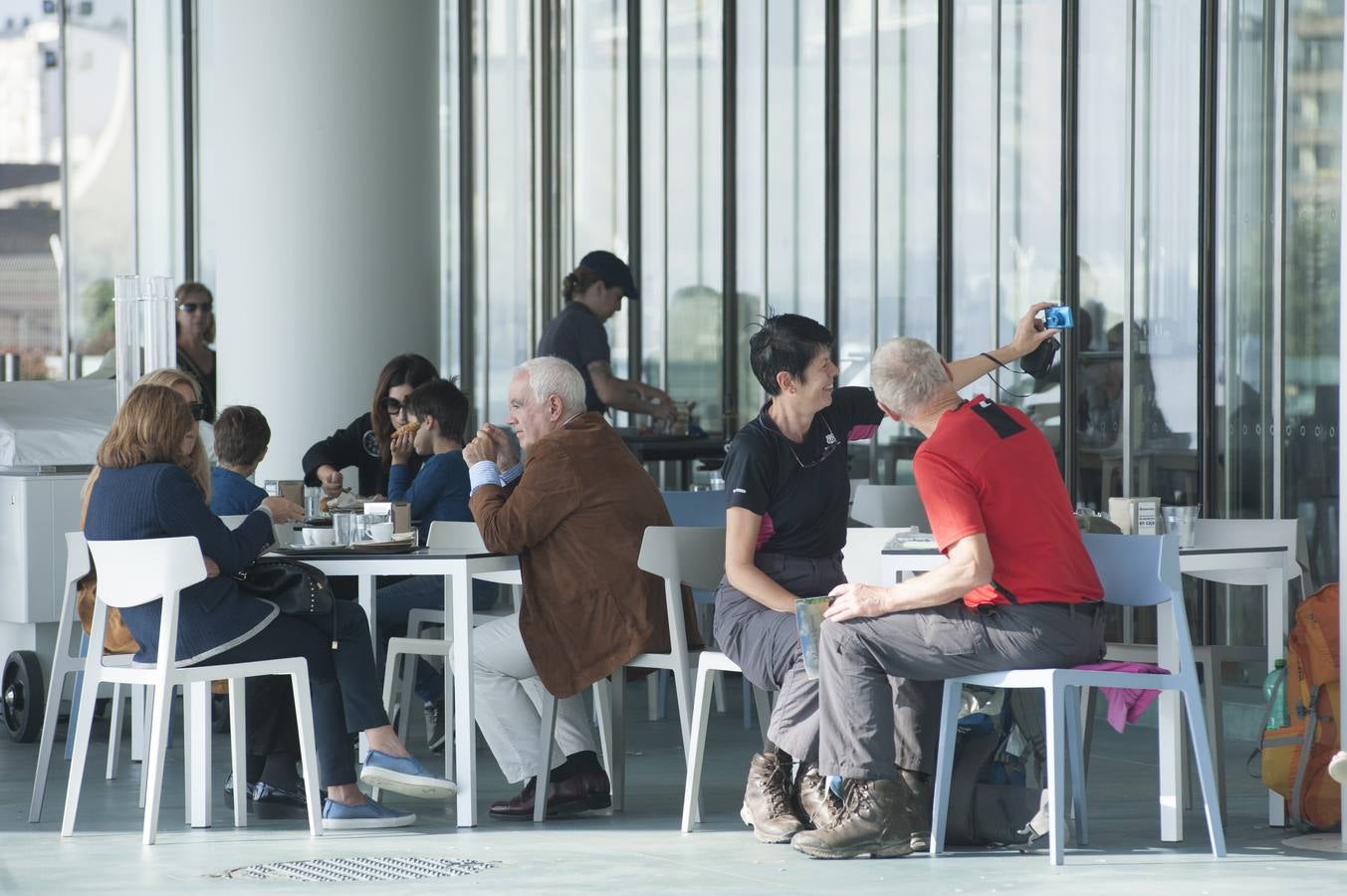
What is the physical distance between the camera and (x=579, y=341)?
8430 mm

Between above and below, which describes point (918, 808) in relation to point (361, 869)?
above

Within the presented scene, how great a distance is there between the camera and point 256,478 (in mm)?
8914

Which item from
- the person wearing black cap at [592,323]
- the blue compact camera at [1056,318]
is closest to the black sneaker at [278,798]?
the blue compact camera at [1056,318]

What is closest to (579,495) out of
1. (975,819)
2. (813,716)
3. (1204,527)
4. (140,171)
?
(813,716)

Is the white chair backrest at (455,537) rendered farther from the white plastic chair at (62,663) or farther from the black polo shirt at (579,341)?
the black polo shirt at (579,341)

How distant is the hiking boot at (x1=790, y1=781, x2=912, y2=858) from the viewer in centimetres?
462

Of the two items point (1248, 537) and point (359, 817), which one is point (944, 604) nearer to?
Result: point (1248, 537)

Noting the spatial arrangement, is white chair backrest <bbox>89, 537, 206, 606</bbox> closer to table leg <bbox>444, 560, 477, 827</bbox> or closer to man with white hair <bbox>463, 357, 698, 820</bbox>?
table leg <bbox>444, 560, 477, 827</bbox>

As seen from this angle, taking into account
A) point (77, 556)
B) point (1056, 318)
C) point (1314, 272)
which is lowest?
point (77, 556)

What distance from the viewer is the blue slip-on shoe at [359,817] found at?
17.0 ft

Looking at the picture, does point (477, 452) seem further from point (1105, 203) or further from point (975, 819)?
point (1105, 203)

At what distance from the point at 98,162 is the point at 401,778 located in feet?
20.2

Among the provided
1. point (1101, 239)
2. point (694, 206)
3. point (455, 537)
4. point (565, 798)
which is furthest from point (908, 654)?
point (694, 206)

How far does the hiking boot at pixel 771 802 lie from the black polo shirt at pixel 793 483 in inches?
21.0
